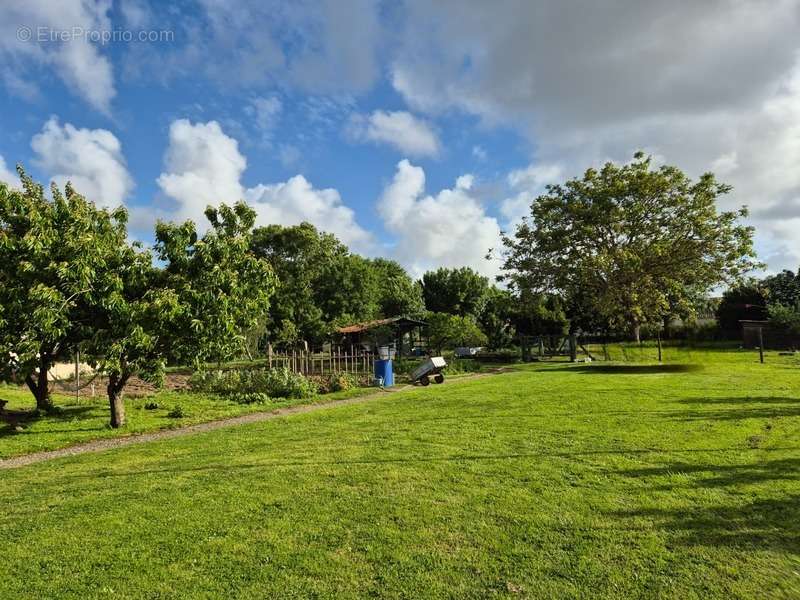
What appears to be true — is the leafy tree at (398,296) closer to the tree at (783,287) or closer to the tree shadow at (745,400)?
the tree at (783,287)

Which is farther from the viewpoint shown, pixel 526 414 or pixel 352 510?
pixel 526 414

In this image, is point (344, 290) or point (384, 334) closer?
point (384, 334)

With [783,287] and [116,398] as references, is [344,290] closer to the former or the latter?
[116,398]

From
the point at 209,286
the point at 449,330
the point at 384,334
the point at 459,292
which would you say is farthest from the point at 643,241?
the point at 459,292

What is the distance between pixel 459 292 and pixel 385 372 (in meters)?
42.7

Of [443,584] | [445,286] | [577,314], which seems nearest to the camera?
[443,584]

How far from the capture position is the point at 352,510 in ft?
15.4

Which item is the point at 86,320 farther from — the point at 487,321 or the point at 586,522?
the point at 487,321

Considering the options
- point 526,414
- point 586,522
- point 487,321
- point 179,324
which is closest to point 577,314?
point 487,321

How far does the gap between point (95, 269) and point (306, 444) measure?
529 cm

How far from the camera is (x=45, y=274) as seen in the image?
895cm

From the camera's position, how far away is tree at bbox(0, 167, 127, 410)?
8.71 m

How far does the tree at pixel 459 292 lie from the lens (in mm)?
60562

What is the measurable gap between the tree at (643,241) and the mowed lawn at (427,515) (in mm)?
20083
